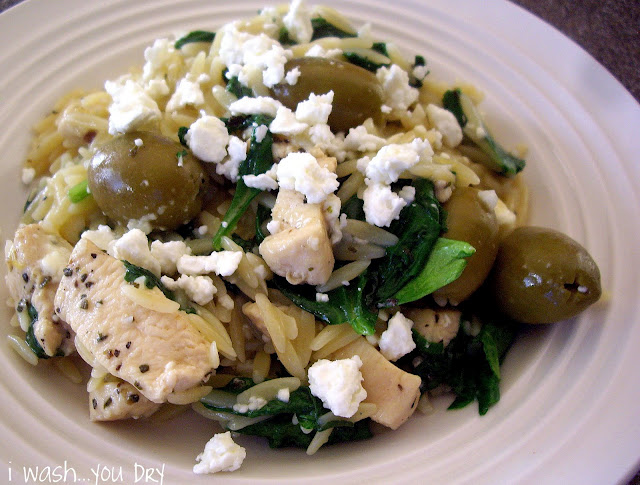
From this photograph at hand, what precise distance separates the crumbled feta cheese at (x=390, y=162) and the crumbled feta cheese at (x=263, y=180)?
1.46ft

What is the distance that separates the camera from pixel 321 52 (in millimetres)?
3025

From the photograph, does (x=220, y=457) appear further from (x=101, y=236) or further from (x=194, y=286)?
(x=101, y=236)

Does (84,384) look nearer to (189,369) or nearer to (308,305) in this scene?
(189,369)

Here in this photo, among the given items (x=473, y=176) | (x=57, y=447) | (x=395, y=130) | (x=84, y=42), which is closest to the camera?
(x=57, y=447)

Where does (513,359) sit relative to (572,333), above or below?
below

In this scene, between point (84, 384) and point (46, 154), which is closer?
point (84, 384)

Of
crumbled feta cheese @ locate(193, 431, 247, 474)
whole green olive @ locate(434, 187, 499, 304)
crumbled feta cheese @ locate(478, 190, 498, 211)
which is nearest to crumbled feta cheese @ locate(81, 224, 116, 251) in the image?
crumbled feta cheese @ locate(193, 431, 247, 474)

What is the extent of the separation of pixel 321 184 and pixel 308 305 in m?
0.56

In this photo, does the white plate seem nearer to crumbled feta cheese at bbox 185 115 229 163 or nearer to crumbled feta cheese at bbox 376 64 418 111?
crumbled feta cheese at bbox 376 64 418 111

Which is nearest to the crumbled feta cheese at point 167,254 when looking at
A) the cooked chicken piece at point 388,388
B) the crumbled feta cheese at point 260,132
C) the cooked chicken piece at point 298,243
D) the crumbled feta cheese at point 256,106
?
the cooked chicken piece at point 298,243

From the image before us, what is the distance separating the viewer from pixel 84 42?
11.7ft

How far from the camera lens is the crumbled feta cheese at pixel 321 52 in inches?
119

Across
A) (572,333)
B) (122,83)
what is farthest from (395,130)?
(122,83)

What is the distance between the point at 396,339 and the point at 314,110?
117 centimetres
